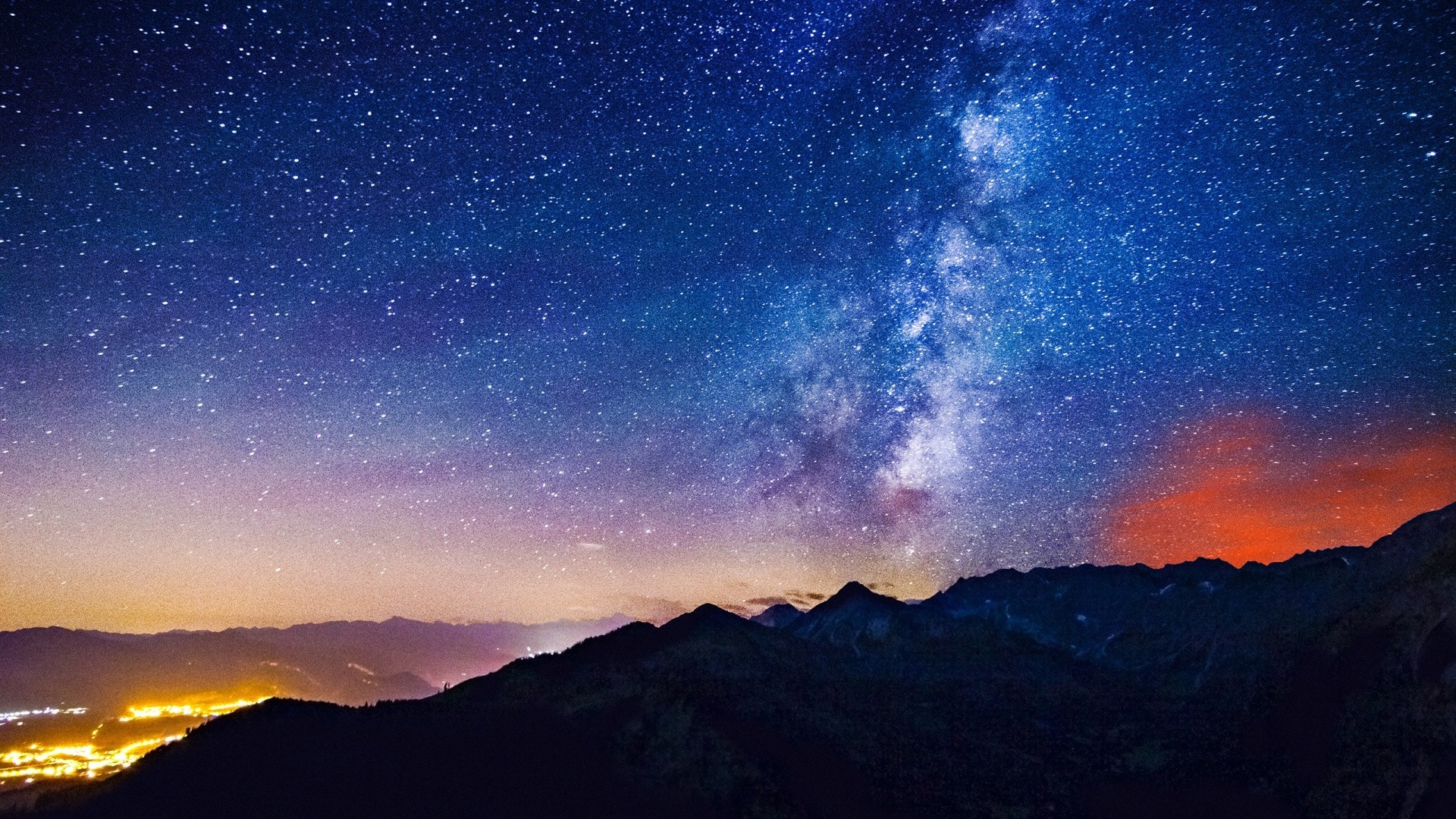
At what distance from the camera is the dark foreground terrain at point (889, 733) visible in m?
53.4

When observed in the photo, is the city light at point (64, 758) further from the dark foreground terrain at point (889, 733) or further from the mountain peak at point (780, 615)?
the mountain peak at point (780, 615)

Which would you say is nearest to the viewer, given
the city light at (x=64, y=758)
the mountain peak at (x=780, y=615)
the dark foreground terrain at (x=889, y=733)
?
the dark foreground terrain at (x=889, y=733)

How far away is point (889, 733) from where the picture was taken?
267ft

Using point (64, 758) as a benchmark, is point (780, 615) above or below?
above

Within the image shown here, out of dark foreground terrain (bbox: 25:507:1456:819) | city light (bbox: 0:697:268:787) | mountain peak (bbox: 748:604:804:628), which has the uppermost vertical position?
mountain peak (bbox: 748:604:804:628)

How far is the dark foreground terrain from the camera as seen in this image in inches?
2103

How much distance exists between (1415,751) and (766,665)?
65.6 metres

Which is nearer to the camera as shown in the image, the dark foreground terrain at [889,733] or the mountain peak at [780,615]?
the dark foreground terrain at [889,733]

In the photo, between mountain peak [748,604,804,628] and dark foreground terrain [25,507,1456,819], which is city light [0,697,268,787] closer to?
dark foreground terrain [25,507,1456,819]

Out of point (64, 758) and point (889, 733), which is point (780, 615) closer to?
point (889, 733)

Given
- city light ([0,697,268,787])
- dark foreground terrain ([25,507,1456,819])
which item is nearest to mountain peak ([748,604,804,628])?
dark foreground terrain ([25,507,1456,819])

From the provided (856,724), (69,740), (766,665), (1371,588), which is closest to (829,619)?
(766,665)

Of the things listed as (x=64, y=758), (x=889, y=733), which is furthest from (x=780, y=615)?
(x=64, y=758)

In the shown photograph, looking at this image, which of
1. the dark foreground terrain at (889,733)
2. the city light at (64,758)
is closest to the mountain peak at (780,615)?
the dark foreground terrain at (889,733)
